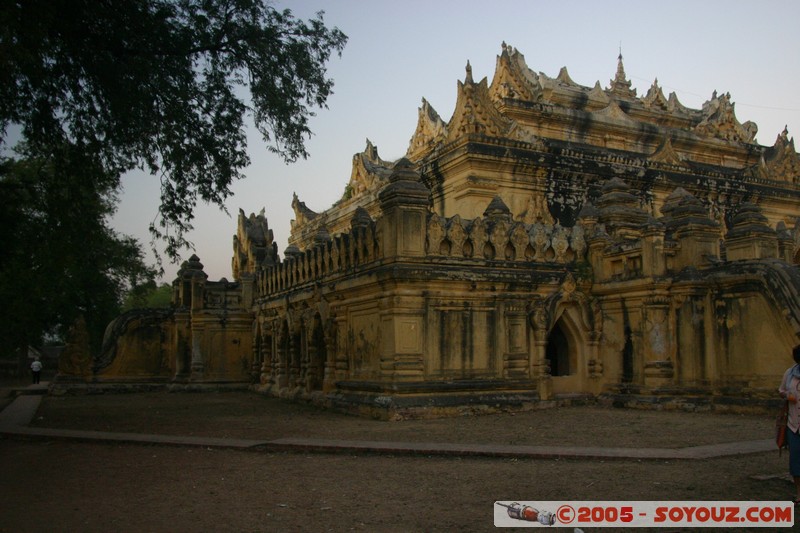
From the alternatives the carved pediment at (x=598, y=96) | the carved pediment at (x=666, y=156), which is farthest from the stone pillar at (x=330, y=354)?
the carved pediment at (x=598, y=96)

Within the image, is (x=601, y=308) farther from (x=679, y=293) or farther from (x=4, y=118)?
(x=4, y=118)

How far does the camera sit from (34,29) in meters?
9.88

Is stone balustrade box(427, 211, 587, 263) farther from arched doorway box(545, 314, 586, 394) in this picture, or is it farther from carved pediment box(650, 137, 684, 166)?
carved pediment box(650, 137, 684, 166)

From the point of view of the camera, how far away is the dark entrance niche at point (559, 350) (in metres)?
15.8

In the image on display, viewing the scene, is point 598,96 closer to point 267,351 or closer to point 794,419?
point 267,351

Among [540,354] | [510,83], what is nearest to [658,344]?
[540,354]

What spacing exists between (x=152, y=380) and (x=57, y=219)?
11333 millimetres

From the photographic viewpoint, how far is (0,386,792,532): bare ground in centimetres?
633

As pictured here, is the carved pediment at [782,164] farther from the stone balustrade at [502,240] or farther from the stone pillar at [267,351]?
the stone pillar at [267,351]

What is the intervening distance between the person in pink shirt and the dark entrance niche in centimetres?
873

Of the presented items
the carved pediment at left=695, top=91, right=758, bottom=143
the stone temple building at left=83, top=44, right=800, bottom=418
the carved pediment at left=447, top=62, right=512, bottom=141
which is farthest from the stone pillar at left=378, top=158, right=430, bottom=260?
the carved pediment at left=695, top=91, right=758, bottom=143

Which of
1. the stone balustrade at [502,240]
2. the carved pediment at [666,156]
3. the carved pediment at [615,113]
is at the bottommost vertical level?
the stone balustrade at [502,240]

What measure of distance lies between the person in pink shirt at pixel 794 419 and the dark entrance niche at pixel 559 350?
8729 millimetres

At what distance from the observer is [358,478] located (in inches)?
313
